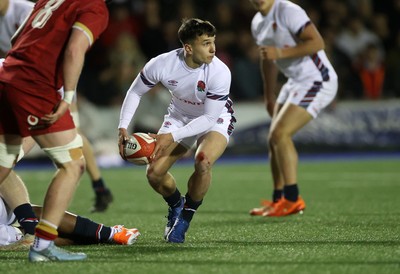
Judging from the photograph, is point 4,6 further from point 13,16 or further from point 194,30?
point 194,30

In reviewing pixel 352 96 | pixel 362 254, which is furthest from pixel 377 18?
pixel 362 254

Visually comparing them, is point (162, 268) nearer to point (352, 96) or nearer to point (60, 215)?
point (60, 215)

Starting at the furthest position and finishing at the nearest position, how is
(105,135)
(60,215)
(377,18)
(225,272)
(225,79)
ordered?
(377,18), (105,135), (225,79), (60,215), (225,272)

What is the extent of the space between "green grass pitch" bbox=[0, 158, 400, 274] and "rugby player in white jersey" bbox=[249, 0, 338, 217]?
0.33 m

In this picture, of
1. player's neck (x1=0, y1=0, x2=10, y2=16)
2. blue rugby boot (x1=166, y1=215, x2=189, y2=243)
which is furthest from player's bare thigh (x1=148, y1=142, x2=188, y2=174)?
player's neck (x1=0, y1=0, x2=10, y2=16)

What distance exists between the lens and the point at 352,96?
14617 mm

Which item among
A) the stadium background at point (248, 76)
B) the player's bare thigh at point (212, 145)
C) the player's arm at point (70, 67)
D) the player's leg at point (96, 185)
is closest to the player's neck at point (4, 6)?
the player's leg at point (96, 185)

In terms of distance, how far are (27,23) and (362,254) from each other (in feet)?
7.90

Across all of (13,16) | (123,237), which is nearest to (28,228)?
(123,237)

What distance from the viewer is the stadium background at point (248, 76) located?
14.1 meters

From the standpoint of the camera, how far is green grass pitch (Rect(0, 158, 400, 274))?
468 cm

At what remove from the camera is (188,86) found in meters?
6.01

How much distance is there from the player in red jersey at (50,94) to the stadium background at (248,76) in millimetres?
8963

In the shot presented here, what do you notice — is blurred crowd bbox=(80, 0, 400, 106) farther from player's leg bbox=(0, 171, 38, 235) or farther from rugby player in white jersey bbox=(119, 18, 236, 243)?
player's leg bbox=(0, 171, 38, 235)
